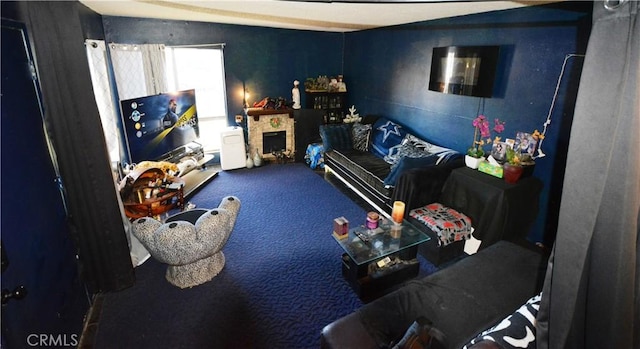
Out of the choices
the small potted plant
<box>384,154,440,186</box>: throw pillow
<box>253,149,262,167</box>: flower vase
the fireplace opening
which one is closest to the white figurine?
the fireplace opening

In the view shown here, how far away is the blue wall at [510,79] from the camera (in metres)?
2.57

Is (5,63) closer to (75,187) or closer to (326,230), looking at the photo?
(75,187)

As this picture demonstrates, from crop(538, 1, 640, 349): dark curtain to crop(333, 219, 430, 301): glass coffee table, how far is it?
143 cm

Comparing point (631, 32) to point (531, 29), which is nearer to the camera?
point (631, 32)

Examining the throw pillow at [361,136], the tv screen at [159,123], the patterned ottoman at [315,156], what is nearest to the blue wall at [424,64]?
the throw pillow at [361,136]

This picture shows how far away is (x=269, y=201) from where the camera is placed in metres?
3.85

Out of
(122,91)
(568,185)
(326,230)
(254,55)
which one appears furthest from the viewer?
(254,55)

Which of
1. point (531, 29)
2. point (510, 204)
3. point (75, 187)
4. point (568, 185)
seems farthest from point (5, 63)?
point (531, 29)

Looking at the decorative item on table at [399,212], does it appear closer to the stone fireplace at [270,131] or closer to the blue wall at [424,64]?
the blue wall at [424,64]

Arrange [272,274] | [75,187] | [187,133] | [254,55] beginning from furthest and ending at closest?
[254,55] → [187,133] → [272,274] → [75,187]

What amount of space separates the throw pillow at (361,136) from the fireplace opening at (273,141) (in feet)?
4.52

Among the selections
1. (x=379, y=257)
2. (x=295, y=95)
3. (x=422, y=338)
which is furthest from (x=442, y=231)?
(x=295, y=95)

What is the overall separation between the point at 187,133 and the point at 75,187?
239cm

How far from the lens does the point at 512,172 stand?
266 cm
